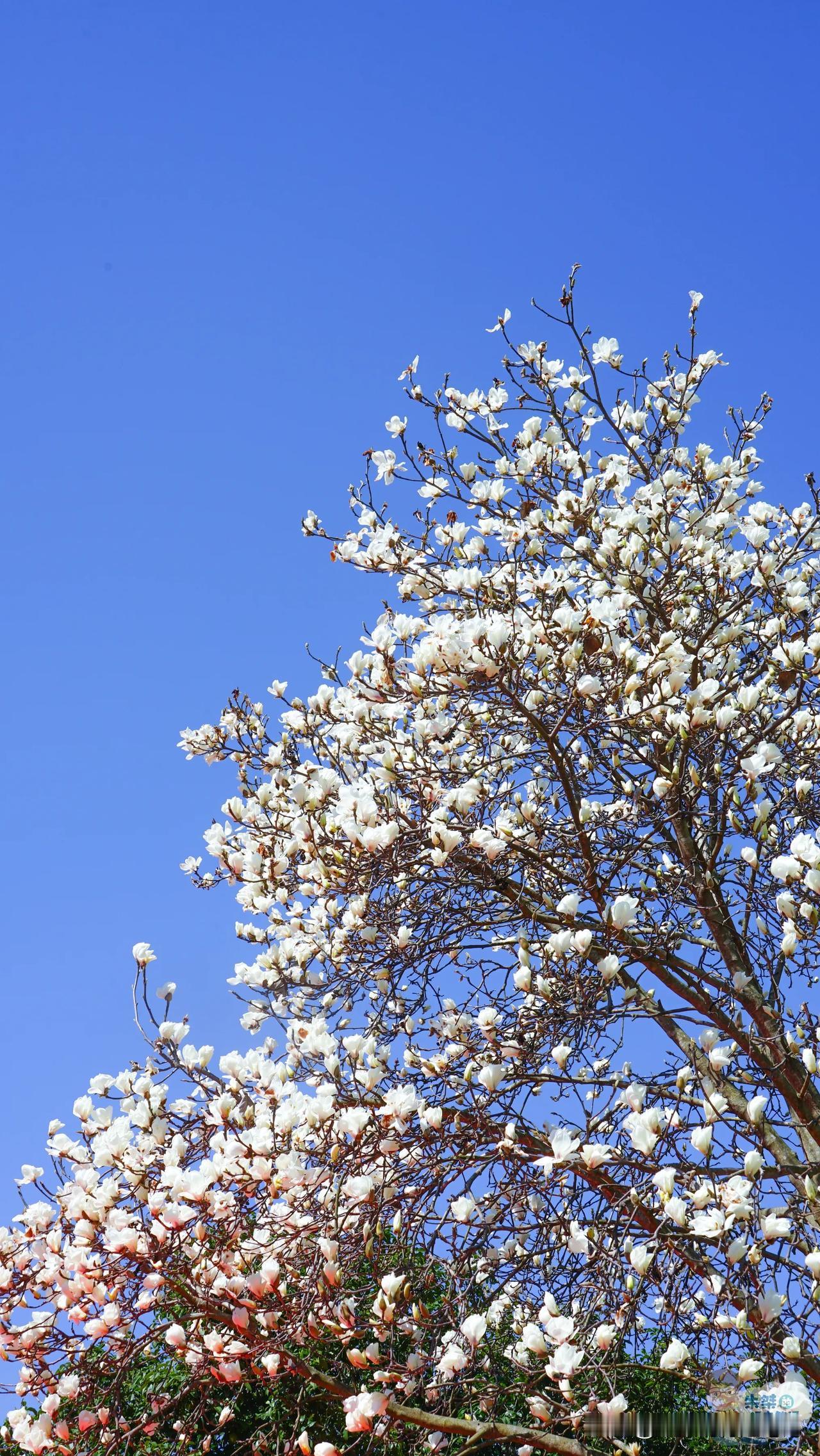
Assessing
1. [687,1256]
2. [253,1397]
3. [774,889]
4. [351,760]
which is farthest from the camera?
[351,760]

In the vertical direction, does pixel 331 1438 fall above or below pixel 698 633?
below

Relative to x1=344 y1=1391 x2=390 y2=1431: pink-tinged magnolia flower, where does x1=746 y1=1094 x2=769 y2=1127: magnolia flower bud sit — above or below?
above

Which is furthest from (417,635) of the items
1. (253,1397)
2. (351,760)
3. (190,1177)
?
(253,1397)

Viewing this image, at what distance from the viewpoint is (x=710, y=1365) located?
11.2 feet

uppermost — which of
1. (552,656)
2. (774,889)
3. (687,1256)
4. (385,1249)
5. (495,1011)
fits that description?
(552,656)

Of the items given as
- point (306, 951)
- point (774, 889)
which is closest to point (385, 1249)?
point (306, 951)

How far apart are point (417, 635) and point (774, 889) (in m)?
1.85

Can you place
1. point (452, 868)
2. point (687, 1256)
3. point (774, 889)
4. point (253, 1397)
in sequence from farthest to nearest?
point (253, 1397)
point (774, 889)
point (452, 868)
point (687, 1256)

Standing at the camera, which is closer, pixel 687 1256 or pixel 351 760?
pixel 687 1256

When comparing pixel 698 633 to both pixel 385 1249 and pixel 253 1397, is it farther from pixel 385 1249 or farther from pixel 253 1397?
pixel 253 1397

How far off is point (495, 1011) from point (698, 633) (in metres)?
1.99

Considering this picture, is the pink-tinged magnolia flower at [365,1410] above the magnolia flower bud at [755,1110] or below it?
below

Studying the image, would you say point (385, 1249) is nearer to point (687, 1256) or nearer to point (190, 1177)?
point (190, 1177)

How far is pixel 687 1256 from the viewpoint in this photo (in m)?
3.41
